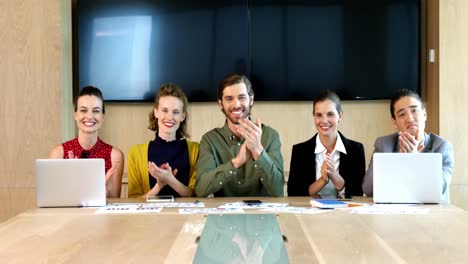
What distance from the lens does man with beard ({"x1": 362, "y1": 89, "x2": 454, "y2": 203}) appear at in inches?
112

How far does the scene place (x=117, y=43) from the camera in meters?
4.76

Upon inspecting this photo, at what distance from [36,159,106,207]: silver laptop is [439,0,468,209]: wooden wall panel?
283cm

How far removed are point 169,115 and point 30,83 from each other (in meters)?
1.75

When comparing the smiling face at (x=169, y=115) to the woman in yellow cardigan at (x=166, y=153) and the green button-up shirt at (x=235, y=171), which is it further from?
the green button-up shirt at (x=235, y=171)

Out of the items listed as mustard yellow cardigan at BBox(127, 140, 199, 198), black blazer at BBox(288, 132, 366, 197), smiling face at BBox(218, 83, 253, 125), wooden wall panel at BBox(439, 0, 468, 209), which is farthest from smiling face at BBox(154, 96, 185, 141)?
wooden wall panel at BBox(439, 0, 468, 209)

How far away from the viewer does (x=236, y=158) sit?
2.86 metres

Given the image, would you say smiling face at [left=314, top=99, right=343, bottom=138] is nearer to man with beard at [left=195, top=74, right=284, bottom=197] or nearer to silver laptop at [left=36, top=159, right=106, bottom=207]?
man with beard at [left=195, top=74, right=284, bottom=197]

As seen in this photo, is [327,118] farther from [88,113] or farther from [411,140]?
[88,113]

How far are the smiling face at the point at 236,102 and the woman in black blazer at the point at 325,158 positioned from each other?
0.41 metres

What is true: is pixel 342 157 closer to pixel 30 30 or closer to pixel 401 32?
pixel 401 32

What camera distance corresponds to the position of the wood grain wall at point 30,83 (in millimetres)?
4480

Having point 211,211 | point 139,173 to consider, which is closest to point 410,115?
point 211,211

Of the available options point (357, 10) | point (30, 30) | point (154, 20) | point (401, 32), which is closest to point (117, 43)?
point (154, 20)

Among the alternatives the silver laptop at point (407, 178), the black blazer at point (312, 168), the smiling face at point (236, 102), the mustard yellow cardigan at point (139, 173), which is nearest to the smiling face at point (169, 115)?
the mustard yellow cardigan at point (139, 173)
